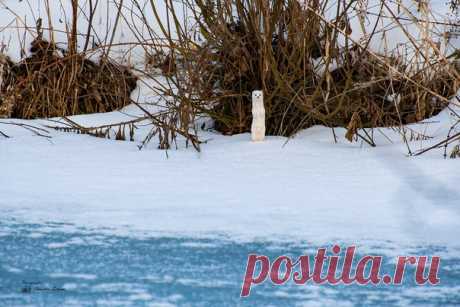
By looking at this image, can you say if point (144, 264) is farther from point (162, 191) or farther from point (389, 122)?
point (389, 122)

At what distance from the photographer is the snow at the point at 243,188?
11.6 feet

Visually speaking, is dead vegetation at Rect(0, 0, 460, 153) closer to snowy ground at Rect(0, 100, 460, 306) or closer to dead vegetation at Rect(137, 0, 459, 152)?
dead vegetation at Rect(137, 0, 459, 152)

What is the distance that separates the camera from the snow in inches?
140

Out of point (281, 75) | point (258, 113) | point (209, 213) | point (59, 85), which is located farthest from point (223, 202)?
point (59, 85)

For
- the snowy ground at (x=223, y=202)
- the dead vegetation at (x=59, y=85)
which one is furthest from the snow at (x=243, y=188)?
the dead vegetation at (x=59, y=85)

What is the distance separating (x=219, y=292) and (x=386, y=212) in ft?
3.59

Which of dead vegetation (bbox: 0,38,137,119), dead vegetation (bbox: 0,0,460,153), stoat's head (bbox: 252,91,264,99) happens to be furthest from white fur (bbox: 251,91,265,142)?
dead vegetation (bbox: 0,38,137,119)

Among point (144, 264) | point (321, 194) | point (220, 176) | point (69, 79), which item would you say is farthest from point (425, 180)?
point (69, 79)

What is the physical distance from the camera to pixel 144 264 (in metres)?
3.12

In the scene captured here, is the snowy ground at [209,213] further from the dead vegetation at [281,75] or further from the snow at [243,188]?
the dead vegetation at [281,75]

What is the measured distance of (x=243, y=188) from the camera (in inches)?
163

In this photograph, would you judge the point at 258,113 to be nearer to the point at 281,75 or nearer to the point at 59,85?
the point at 281,75

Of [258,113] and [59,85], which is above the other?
[59,85]

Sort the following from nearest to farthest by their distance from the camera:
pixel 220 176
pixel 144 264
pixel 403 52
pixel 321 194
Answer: pixel 144 264 < pixel 321 194 < pixel 220 176 < pixel 403 52
